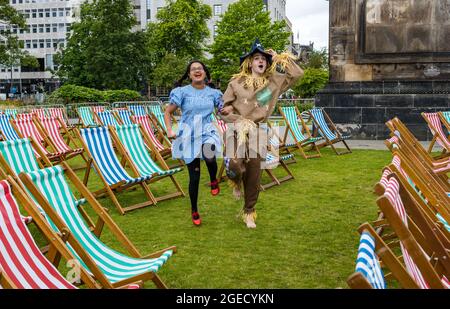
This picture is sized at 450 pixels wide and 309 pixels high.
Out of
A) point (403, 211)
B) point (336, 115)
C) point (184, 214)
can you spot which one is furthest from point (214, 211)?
point (336, 115)

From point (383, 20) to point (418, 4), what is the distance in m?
0.95

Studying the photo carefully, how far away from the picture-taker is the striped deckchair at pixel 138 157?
24.7ft

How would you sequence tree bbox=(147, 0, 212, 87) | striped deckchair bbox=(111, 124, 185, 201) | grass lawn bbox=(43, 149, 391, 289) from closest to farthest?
grass lawn bbox=(43, 149, 391, 289) < striped deckchair bbox=(111, 124, 185, 201) < tree bbox=(147, 0, 212, 87)

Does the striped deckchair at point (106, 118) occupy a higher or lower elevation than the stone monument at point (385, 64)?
lower

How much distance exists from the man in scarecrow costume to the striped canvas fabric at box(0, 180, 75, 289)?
9.63 feet

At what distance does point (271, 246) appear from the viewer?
5.43 metres

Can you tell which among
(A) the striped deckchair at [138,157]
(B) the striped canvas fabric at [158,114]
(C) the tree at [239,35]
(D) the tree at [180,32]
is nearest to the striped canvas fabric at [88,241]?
(A) the striped deckchair at [138,157]

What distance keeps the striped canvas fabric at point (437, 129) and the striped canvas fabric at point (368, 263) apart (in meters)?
7.63

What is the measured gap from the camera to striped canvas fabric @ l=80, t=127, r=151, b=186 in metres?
7.32

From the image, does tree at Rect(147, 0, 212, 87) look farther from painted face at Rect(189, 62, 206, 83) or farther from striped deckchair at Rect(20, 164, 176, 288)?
striped deckchair at Rect(20, 164, 176, 288)

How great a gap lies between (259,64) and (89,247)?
2.91 m

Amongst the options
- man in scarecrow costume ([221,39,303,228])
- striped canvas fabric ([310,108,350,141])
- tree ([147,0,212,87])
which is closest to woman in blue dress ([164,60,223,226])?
man in scarecrow costume ([221,39,303,228])

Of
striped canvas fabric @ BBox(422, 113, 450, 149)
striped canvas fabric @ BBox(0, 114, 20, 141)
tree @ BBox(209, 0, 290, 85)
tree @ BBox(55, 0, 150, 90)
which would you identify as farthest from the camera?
tree @ BBox(209, 0, 290, 85)

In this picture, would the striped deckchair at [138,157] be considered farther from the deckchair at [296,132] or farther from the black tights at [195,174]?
the deckchair at [296,132]
